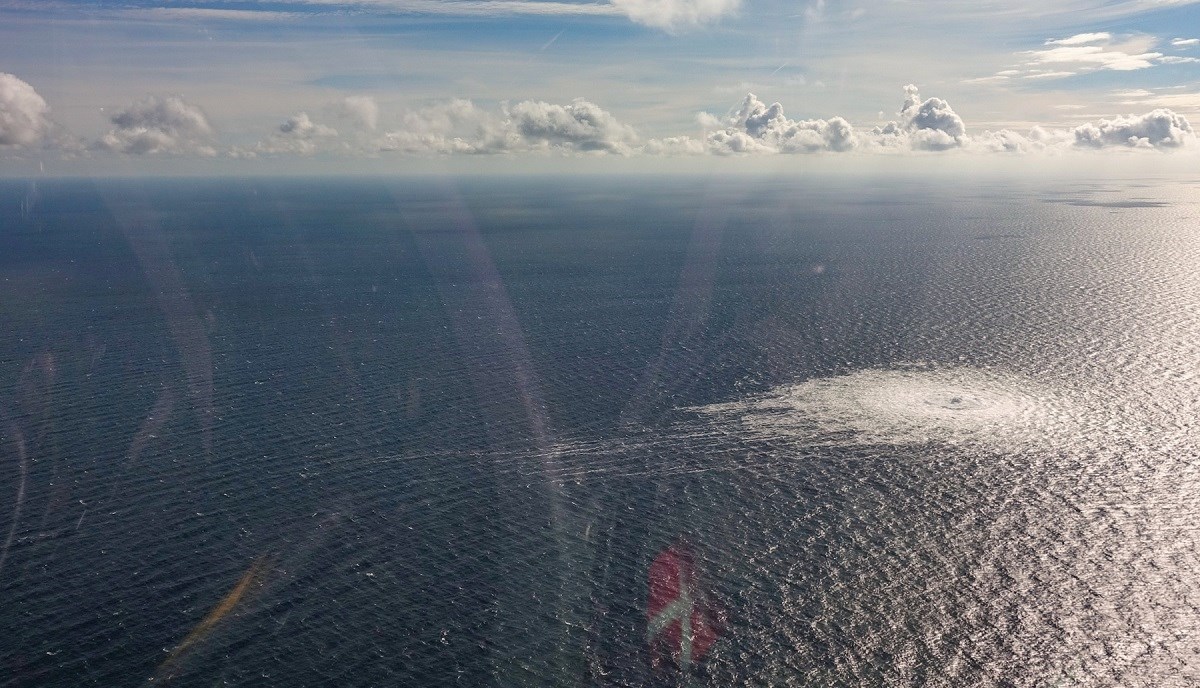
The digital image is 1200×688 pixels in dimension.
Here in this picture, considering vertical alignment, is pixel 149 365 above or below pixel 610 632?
above

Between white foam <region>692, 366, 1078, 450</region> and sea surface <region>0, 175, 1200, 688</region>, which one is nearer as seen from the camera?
sea surface <region>0, 175, 1200, 688</region>

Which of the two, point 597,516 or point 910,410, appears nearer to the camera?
point 597,516

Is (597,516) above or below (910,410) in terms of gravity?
below

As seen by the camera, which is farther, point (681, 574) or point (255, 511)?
point (255, 511)

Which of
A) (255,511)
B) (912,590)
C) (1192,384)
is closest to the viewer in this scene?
(912,590)

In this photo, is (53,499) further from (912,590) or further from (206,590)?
(912,590)

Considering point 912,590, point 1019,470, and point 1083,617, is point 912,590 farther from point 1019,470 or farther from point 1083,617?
point 1019,470

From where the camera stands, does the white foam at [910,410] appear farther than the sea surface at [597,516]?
Yes

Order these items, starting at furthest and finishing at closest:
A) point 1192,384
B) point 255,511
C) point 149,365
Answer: point 149,365 → point 1192,384 → point 255,511

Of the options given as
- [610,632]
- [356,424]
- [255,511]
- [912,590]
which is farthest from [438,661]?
[356,424]
